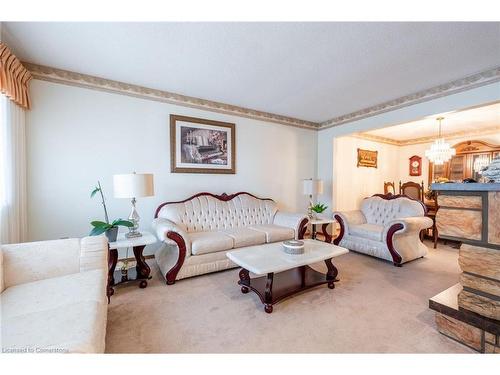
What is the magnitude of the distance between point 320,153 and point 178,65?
135 inches

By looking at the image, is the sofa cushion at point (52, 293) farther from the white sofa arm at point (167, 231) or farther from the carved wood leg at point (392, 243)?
A: the carved wood leg at point (392, 243)

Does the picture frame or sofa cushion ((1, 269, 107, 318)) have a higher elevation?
the picture frame

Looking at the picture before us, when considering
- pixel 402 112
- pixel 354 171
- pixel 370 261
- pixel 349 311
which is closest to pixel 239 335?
pixel 349 311

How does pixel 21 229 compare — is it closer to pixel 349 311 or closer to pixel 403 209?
pixel 349 311

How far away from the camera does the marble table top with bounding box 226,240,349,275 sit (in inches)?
72.9

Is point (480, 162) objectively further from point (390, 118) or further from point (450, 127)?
point (390, 118)

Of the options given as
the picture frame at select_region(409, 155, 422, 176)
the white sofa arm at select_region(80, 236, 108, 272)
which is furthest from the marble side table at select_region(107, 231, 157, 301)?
the picture frame at select_region(409, 155, 422, 176)

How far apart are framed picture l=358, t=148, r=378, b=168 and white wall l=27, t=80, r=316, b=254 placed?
3083 millimetres

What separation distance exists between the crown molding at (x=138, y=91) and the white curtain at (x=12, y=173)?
0.52 metres

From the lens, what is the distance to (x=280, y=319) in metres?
1.77

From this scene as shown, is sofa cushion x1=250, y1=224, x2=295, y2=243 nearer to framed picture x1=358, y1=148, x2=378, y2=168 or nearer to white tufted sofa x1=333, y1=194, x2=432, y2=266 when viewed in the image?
white tufted sofa x1=333, y1=194, x2=432, y2=266

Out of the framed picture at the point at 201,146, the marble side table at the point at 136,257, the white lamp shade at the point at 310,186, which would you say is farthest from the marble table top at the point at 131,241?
the white lamp shade at the point at 310,186

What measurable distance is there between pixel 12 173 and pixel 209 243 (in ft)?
6.77

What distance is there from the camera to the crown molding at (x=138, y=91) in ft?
8.26
